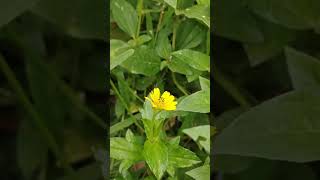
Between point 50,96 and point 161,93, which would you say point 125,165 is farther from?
point 50,96

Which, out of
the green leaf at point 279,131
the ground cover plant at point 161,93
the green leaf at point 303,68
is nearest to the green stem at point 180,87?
the ground cover plant at point 161,93

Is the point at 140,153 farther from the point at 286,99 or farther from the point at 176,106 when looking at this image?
the point at 286,99

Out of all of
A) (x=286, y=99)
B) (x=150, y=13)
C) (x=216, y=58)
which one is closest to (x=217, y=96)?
(x=216, y=58)

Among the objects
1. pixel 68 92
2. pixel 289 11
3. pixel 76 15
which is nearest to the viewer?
pixel 289 11

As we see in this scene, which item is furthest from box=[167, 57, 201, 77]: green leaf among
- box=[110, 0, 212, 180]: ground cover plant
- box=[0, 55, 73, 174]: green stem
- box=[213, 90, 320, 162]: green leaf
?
box=[0, 55, 73, 174]: green stem

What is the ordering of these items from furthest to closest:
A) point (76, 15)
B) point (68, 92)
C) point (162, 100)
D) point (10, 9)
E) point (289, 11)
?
point (68, 92) → point (76, 15) → point (289, 11) → point (10, 9) → point (162, 100)

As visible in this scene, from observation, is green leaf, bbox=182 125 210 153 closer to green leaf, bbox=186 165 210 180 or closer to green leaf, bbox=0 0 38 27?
green leaf, bbox=186 165 210 180

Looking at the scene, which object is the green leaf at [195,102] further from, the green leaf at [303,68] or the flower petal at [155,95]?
the green leaf at [303,68]

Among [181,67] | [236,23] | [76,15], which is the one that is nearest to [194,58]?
[181,67]

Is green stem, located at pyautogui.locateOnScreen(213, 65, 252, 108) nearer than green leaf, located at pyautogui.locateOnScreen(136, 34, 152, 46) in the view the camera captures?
No
